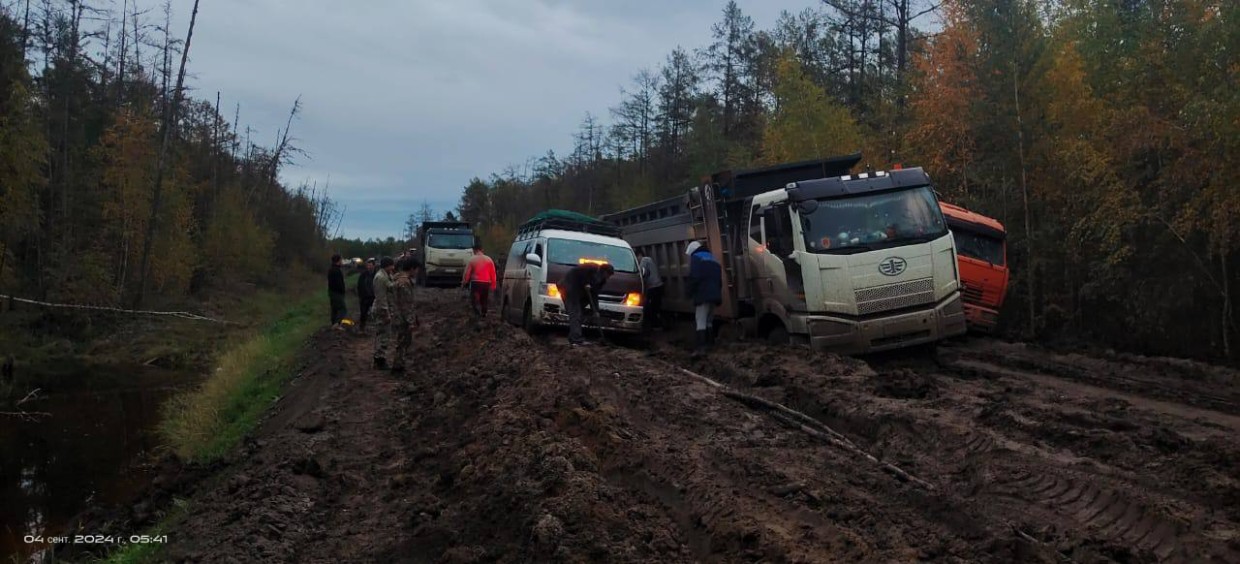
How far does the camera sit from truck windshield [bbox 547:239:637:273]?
15.3m

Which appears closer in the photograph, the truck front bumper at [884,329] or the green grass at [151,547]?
the green grass at [151,547]

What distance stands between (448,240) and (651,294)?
2068cm

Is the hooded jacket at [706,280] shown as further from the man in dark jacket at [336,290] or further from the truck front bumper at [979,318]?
the man in dark jacket at [336,290]

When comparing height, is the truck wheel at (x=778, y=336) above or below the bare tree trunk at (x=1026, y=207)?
below

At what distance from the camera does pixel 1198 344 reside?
15.2 metres

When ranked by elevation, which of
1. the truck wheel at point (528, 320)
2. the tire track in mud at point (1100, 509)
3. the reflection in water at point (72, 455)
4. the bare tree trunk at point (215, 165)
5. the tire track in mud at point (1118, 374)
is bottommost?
the reflection in water at point (72, 455)

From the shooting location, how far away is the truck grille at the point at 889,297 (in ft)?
35.9

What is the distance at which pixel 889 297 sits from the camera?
11.0 m

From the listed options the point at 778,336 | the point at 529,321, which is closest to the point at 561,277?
the point at 529,321

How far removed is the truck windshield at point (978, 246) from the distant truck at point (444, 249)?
76.2 ft

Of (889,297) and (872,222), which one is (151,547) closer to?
(889,297)

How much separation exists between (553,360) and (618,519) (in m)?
6.65

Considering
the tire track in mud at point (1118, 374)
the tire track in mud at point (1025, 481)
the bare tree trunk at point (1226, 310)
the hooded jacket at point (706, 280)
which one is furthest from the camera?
the bare tree trunk at point (1226, 310)

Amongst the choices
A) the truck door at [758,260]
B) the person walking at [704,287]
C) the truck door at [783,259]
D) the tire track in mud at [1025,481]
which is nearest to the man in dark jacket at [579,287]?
the person walking at [704,287]
